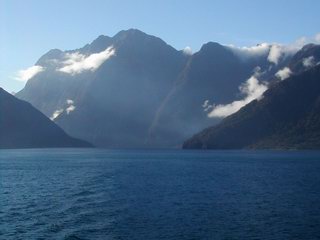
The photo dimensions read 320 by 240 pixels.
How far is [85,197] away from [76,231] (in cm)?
3942

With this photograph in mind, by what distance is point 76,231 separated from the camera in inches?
3130

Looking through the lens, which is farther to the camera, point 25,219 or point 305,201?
point 305,201

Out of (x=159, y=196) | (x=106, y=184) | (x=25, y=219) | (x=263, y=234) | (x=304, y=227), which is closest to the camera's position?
(x=263, y=234)

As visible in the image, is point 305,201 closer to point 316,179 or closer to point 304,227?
point 304,227

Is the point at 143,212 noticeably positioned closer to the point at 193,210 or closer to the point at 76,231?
the point at 193,210

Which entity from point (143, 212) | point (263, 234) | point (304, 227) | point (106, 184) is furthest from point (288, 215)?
point (106, 184)

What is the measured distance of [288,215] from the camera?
9362 cm

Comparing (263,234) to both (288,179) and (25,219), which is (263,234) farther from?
(288,179)

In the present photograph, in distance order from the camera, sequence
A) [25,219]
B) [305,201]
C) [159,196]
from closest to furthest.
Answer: [25,219] → [305,201] → [159,196]

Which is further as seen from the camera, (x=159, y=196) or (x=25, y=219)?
(x=159, y=196)

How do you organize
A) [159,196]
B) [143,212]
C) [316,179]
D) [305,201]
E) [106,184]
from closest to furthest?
1. [143,212]
2. [305,201]
3. [159,196]
4. [106,184]
5. [316,179]

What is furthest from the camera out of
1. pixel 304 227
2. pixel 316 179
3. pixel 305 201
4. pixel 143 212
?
pixel 316 179

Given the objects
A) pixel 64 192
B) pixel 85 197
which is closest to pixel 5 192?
pixel 64 192

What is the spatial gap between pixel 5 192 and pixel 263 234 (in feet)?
240
